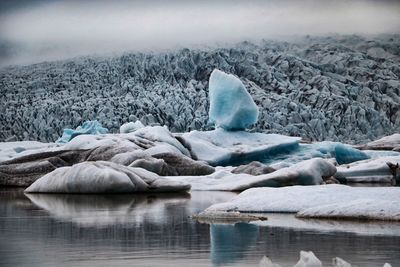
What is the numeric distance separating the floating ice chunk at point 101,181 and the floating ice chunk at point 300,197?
6197 mm

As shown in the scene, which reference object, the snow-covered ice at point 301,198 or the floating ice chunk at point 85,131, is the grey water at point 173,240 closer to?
the snow-covered ice at point 301,198

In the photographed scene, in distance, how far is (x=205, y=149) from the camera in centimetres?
2839

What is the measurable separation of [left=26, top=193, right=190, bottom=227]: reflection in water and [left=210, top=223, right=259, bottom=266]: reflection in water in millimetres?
→ 1647

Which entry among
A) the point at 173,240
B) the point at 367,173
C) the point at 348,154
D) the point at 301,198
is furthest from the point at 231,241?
the point at 348,154

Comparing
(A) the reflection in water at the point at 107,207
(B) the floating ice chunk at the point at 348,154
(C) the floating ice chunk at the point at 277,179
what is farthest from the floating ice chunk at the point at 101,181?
(B) the floating ice chunk at the point at 348,154

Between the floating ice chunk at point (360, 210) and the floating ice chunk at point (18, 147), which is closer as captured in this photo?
the floating ice chunk at point (360, 210)

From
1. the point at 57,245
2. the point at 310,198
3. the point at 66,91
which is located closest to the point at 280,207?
the point at 310,198

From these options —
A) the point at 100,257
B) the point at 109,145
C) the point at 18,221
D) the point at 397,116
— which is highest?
the point at 100,257

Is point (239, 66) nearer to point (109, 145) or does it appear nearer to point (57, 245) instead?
point (109, 145)

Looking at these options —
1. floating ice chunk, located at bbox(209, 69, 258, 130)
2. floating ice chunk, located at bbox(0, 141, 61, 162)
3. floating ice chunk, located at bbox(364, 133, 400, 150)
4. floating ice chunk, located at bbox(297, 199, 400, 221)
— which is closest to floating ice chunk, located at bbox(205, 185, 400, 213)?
floating ice chunk, located at bbox(297, 199, 400, 221)

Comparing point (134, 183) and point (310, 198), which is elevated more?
point (310, 198)

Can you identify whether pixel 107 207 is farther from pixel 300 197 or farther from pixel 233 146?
pixel 233 146

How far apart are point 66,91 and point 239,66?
11751mm

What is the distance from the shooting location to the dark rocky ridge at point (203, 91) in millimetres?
44938
